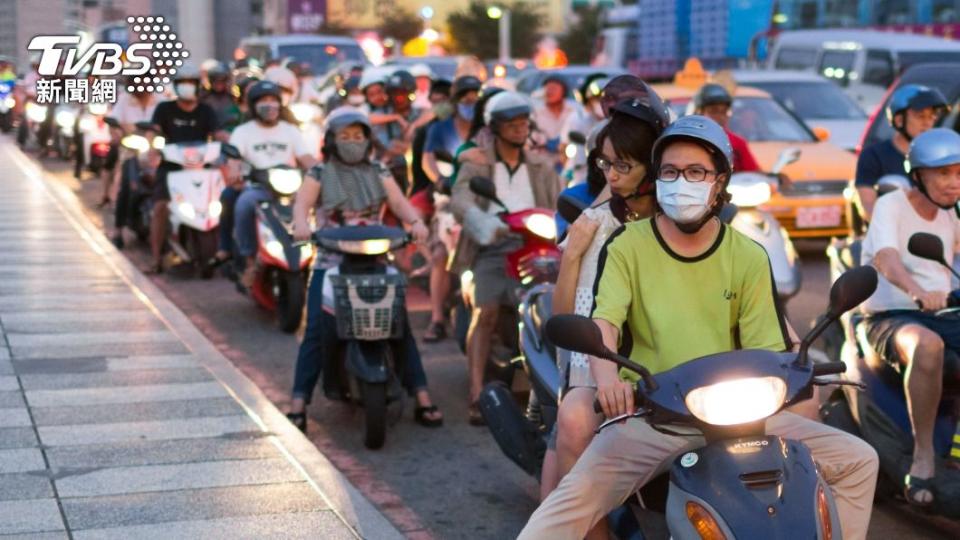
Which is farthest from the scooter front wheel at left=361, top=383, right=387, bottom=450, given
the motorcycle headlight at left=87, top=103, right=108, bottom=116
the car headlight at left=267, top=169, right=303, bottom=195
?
the motorcycle headlight at left=87, top=103, right=108, bottom=116

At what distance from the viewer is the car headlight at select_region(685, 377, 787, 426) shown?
4.43 metres

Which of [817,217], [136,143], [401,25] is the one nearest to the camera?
[817,217]

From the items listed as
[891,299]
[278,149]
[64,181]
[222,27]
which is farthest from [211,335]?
[222,27]

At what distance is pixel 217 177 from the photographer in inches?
567

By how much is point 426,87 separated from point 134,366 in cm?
996

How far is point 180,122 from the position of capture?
49.2 ft

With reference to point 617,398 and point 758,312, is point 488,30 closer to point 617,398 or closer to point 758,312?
point 758,312

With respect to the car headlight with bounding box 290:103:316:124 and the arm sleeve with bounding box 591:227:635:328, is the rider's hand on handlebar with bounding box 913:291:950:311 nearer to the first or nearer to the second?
the arm sleeve with bounding box 591:227:635:328

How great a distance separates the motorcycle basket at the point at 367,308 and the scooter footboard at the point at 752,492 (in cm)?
396

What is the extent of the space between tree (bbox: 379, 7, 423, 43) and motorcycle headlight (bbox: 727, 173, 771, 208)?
67.1 m

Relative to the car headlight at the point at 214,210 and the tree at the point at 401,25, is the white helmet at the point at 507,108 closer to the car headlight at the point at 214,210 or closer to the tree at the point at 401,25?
the car headlight at the point at 214,210

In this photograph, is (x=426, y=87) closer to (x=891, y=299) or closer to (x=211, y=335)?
(x=211, y=335)

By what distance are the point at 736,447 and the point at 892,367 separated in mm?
2701

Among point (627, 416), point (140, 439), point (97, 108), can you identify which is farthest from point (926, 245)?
point (97, 108)
